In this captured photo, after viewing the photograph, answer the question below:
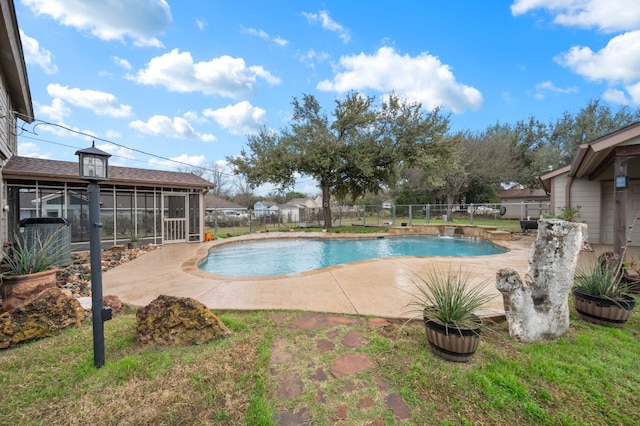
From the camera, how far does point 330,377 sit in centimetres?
192

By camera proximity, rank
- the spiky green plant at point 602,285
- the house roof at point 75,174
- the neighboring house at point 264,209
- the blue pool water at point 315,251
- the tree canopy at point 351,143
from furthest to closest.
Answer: the neighboring house at point 264,209 → the tree canopy at point 351,143 → the blue pool water at point 315,251 → the house roof at point 75,174 → the spiky green plant at point 602,285

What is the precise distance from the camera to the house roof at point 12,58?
3.60m

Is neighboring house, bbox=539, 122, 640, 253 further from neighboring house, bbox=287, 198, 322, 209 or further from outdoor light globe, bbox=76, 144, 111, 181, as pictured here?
neighboring house, bbox=287, 198, 322, 209

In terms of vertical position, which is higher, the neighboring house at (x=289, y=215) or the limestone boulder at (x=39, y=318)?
the neighboring house at (x=289, y=215)

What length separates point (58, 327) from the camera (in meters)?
2.68

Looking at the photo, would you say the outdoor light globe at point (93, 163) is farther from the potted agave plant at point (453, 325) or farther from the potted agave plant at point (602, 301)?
the potted agave plant at point (602, 301)

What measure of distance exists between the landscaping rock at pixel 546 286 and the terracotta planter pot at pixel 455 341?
0.56 m

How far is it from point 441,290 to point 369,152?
39.8 ft

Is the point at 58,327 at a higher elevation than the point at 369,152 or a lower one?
lower

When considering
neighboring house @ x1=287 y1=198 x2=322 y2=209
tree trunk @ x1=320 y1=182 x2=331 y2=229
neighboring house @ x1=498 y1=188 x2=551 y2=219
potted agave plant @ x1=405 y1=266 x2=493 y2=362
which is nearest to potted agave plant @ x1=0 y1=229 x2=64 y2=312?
potted agave plant @ x1=405 y1=266 x2=493 y2=362

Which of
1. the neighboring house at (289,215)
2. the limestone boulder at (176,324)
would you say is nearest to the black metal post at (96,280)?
the limestone boulder at (176,324)

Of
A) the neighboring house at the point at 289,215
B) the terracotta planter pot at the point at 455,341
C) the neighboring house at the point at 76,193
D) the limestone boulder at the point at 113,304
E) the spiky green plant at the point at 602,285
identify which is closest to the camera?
the terracotta planter pot at the point at 455,341

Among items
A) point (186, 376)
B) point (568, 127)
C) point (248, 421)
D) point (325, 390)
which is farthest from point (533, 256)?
point (568, 127)

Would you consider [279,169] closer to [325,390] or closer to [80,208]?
[80,208]
